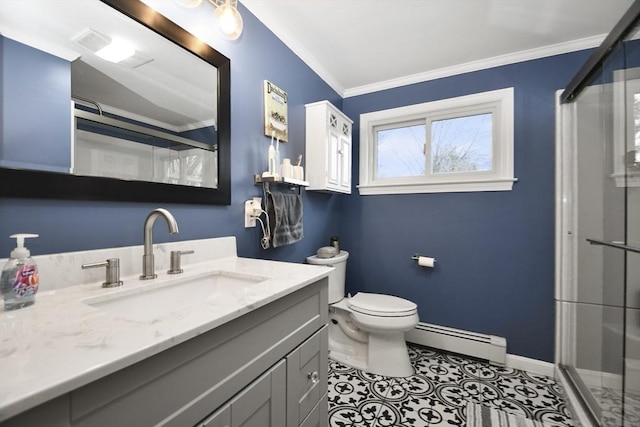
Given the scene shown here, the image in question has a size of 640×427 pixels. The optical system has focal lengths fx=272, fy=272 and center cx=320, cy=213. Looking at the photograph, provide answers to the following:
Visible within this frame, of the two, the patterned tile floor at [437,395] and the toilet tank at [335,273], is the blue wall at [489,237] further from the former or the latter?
the toilet tank at [335,273]

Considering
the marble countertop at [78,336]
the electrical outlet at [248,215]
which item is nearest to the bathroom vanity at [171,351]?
the marble countertop at [78,336]

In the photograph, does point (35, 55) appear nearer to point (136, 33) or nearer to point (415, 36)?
point (136, 33)

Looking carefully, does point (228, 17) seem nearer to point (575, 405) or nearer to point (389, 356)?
point (389, 356)

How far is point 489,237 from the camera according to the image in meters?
2.00

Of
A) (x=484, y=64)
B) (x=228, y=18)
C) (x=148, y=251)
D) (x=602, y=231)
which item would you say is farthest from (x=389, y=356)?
(x=484, y=64)

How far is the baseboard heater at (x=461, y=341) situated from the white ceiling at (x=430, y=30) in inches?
78.6

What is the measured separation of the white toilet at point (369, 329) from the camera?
172cm

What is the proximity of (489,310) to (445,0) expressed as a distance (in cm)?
201

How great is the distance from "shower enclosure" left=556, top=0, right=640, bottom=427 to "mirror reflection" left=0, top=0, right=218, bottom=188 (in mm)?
1743

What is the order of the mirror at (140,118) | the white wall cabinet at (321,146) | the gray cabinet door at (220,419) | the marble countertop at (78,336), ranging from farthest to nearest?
the white wall cabinet at (321,146), the mirror at (140,118), the gray cabinet door at (220,419), the marble countertop at (78,336)

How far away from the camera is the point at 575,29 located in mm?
1679

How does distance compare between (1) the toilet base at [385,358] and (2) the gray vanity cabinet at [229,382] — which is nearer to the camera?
(2) the gray vanity cabinet at [229,382]

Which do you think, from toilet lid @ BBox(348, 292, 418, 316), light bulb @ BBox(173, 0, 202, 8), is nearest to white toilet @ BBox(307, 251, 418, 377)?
toilet lid @ BBox(348, 292, 418, 316)

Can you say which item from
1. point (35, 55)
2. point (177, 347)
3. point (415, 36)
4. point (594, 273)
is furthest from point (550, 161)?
point (35, 55)
